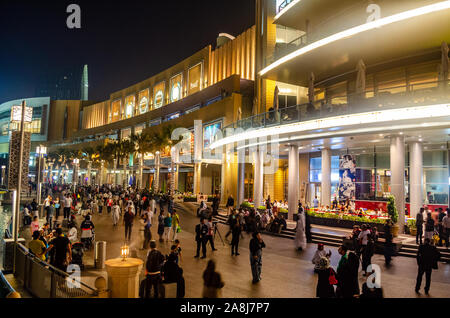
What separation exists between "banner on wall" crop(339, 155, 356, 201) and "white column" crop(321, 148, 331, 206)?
3.26 ft

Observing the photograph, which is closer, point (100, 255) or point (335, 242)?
Result: point (100, 255)

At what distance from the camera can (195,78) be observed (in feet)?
167

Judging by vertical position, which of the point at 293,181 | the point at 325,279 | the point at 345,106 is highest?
the point at 345,106

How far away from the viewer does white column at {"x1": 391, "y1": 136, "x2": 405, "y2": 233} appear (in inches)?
674

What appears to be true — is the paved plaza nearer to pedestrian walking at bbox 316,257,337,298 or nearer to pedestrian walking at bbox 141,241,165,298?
pedestrian walking at bbox 141,241,165,298

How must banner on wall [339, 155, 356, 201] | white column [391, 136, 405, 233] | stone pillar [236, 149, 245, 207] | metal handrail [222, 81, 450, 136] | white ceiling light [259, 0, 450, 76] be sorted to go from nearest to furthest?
metal handrail [222, 81, 450, 136]
white ceiling light [259, 0, 450, 76]
white column [391, 136, 405, 233]
banner on wall [339, 155, 356, 201]
stone pillar [236, 149, 245, 207]

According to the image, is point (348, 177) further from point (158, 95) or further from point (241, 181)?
point (158, 95)

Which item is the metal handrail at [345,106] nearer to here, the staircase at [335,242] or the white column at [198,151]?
the staircase at [335,242]

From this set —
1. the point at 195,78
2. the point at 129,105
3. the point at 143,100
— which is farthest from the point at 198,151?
the point at 129,105

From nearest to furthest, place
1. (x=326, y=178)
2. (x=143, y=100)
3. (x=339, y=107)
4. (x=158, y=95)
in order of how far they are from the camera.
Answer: (x=339, y=107) < (x=326, y=178) < (x=158, y=95) < (x=143, y=100)

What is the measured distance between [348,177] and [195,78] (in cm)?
3232

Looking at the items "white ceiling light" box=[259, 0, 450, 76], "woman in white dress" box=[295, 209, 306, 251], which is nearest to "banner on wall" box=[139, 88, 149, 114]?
"white ceiling light" box=[259, 0, 450, 76]

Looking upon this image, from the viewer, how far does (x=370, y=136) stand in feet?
62.3

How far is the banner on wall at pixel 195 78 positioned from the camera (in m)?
49.6
